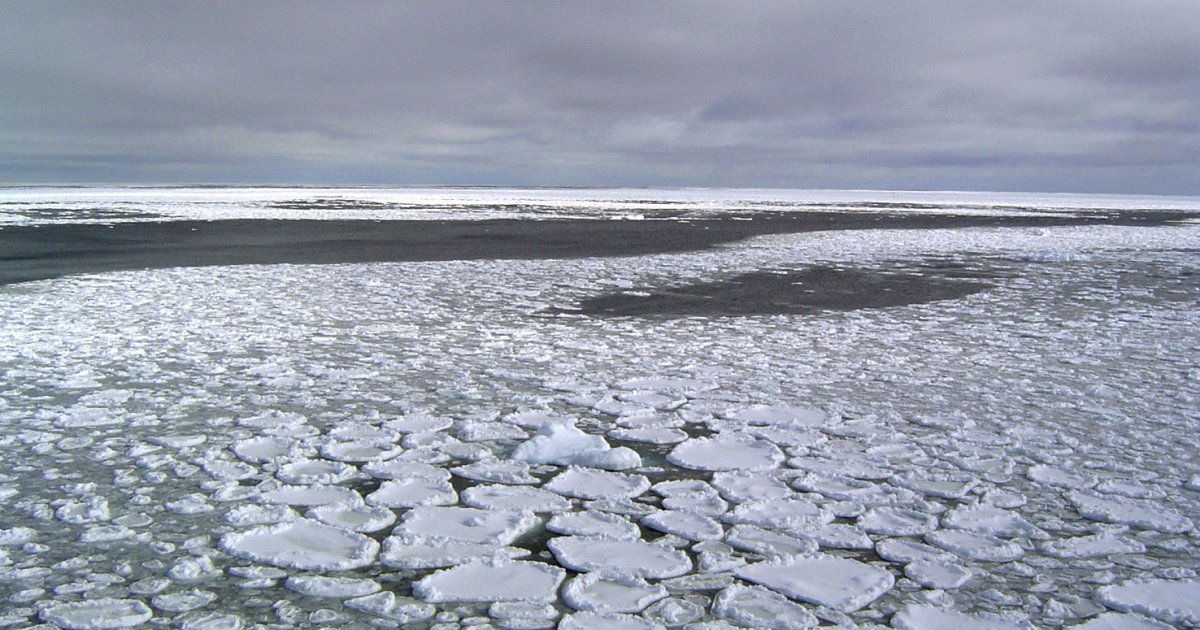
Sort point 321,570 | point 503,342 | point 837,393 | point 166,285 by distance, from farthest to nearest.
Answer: point 166,285 < point 503,342 < point 837,393 < point 321,570

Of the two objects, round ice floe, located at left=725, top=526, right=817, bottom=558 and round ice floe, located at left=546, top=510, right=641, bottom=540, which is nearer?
round ice floe, located at left=725, top=526, right=817, bottom=558

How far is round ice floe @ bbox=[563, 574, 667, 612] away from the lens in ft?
8.98

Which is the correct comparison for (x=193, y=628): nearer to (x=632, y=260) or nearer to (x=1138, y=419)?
(x=1138, y=419)

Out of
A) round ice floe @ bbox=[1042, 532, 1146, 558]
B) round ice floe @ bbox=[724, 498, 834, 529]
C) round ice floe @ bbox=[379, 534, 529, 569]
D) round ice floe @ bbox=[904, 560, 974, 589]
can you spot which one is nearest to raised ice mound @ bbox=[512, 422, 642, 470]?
round ice floe @ bbox=[724, 498, 834, 529]

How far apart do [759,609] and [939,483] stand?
62.4 inches

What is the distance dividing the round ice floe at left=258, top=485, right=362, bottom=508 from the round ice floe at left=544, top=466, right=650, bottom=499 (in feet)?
2.83

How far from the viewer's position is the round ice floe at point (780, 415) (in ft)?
16.1

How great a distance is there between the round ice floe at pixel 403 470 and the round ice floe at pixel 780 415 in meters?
1.81

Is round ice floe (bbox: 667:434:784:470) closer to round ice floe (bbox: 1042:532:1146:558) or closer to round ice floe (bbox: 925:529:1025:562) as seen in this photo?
round ice floe (bbox: 925:529:1025:562)

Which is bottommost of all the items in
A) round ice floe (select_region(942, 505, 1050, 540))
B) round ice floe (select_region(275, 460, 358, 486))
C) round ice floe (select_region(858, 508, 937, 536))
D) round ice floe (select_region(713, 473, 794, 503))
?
round ice floe (select_region(713, 473, 794, 503))

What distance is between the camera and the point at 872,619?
105 inches

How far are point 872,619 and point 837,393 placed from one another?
2998 mm

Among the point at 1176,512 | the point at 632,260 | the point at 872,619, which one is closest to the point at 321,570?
the point at 872,619

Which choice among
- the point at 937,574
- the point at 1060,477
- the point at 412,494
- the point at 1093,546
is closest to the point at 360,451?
the point at 412,494
